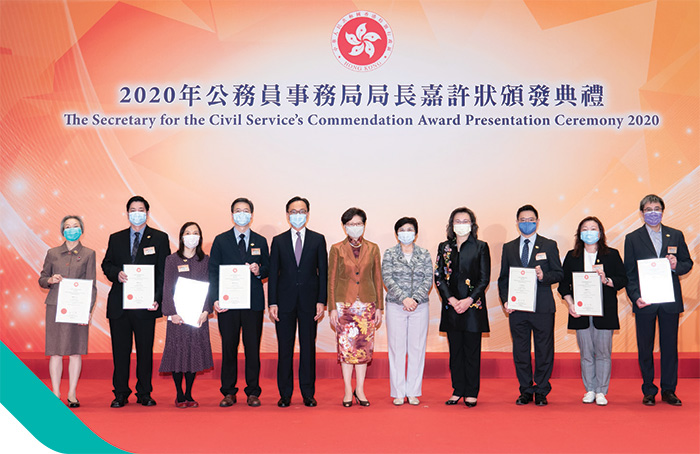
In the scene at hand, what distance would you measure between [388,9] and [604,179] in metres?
2.87

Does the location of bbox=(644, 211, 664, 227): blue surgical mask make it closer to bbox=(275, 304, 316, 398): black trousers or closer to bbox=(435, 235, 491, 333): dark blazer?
bbox=(435, 235, 491, 333): dark blazer

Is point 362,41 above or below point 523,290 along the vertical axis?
above

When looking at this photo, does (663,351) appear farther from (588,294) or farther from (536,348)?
(536,348)

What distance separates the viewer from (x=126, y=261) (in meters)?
4.59

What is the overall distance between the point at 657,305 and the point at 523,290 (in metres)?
1.08

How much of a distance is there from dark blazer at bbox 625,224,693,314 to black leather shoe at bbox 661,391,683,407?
0.64m

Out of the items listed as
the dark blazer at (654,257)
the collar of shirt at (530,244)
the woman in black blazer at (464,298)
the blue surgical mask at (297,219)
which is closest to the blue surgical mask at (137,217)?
the blue surgical mask at (297,219)

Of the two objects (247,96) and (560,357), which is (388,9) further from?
(560,357)

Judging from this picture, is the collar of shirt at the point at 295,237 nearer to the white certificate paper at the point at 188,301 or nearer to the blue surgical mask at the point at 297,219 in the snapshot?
the blue surgical mask at the point at 297,219

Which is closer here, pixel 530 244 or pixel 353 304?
pixel 353 304

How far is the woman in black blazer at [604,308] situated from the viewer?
4504mm

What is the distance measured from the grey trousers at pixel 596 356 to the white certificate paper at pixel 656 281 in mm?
419

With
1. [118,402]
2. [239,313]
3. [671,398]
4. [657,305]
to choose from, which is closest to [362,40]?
[239,313]

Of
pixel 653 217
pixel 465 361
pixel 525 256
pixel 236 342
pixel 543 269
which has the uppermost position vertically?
pixel 653 217
